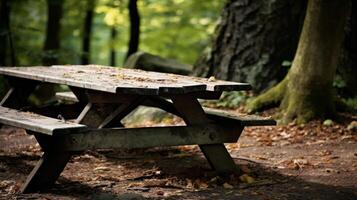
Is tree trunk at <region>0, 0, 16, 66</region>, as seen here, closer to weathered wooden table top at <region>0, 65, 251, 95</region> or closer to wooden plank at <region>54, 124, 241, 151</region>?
weathered wooden table top at <region>0, 65, 251, 95</region>

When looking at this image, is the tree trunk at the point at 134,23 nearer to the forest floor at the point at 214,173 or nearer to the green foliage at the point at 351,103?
the green foliage at the point at 351,103

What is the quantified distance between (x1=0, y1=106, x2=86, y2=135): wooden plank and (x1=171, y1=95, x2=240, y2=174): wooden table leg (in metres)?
0.98

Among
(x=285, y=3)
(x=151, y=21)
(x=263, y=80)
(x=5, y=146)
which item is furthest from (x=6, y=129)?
(x=151, y=21)

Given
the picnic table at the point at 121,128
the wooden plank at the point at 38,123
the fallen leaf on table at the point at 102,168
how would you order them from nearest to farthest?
the wooden plank at the point at 38,123 < the picnic table at the point at 121,128 < the fallen leaf on table at the point at 102,168

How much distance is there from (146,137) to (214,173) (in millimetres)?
834

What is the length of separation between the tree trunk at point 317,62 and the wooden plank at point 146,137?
2458 millimetres

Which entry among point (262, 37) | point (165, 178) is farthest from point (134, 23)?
point (165, 178)

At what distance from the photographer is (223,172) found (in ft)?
17.2

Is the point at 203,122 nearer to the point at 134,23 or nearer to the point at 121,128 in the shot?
the point at 121,128

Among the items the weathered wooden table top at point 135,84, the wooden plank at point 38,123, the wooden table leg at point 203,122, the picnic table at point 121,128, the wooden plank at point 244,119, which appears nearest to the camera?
the wooden plank at point 38,123

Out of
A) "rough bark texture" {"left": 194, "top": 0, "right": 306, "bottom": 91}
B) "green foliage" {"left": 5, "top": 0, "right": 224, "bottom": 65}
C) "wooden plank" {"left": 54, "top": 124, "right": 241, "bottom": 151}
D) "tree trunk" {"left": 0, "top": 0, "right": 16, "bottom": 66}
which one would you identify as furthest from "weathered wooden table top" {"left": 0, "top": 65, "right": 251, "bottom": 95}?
"green foliage" {"left": 5, "top": 0, "right": 224, "bottom": 65}

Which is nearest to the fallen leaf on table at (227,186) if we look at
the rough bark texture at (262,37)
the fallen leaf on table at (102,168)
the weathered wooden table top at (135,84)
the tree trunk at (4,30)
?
the weathered wooden table top at (135,84)

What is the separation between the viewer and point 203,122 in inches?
201

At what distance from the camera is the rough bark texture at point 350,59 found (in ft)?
29.2
